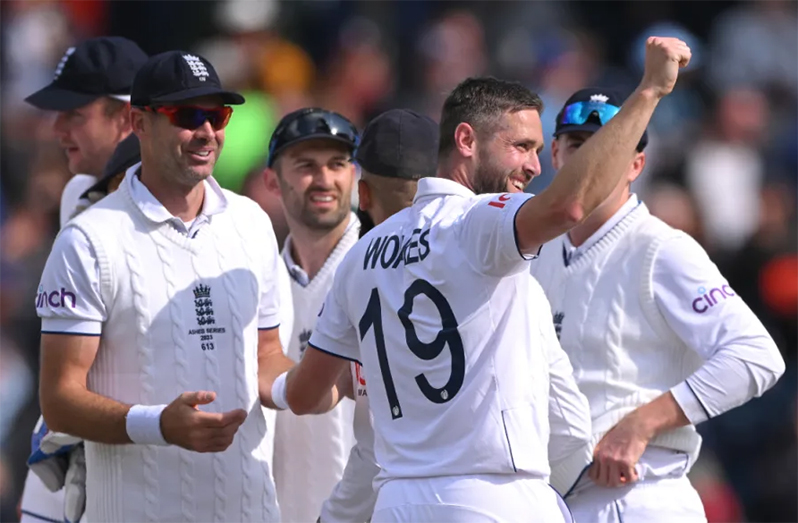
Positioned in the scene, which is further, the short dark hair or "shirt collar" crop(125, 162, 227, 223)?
"shirt collar" crop(125, 162, 227, 223)

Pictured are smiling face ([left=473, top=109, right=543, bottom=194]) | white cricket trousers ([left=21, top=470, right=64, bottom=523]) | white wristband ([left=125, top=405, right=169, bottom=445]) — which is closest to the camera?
smiling face ([left=473, top=109, right=543, bottom=194])

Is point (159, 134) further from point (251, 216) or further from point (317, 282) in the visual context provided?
point (317, 282)

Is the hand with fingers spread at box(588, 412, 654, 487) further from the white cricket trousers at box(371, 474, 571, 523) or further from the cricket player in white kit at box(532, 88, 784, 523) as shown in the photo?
the white cricket trousers at box(371, 474, 571, 523)

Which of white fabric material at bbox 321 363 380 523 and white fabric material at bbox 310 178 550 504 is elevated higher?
white fabric material at bbox 310 178 550 504

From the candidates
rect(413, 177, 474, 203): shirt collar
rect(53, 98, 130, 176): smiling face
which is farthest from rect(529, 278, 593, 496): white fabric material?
rect(53, 98, 130, 176): smiling face


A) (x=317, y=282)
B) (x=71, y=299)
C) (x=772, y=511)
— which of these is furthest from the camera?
(x=772, y=511)

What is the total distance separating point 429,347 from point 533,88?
32.0 ft

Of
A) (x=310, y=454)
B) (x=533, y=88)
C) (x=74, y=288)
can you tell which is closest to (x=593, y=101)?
(x=310, y=454)

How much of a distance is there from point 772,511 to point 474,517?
23.2 feet

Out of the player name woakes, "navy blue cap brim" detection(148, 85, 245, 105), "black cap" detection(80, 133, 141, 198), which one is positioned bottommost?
the player name woakes

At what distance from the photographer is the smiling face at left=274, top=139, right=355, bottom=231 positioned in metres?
6.68

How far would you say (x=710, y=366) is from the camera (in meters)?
5.73

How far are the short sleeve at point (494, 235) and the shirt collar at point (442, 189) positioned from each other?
0.18 m

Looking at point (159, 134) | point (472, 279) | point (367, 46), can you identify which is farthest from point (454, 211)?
point (367, 46)
